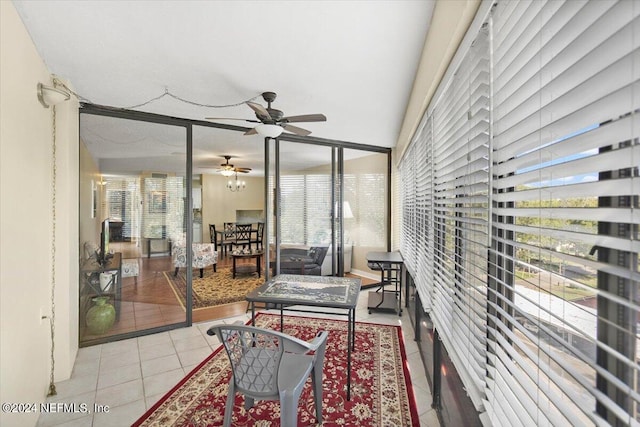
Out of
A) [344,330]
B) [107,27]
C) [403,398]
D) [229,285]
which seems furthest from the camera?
[229,285]

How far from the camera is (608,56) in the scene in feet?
1.75

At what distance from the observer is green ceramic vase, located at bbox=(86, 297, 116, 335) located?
3104 mm

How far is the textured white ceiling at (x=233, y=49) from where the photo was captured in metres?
1.65

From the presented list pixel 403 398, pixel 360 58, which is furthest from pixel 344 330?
pixel 360 58

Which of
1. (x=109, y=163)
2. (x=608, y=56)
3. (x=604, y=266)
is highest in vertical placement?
(x=109, y=163)

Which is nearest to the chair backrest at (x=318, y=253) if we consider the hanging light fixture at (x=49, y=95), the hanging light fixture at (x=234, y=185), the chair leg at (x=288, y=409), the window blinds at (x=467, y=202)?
the window blinds at (x=467, y=202)

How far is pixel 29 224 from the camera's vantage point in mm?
1835

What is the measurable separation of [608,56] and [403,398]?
7.87 ft

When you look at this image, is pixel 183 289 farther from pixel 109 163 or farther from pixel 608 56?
pixel 608 56

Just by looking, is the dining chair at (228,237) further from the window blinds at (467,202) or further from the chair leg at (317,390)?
the window blinds at (467,202)

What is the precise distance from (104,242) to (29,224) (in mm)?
1522

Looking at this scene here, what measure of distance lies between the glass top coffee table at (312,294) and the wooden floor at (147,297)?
1.69 m

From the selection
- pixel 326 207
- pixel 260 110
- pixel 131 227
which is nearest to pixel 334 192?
pixel 326 207

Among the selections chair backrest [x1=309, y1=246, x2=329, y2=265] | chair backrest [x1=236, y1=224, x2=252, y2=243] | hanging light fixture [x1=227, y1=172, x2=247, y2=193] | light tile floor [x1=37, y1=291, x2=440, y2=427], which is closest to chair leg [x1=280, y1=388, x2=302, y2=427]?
light tile floor [x1=37, y1=291, x2=440, y2=427]
